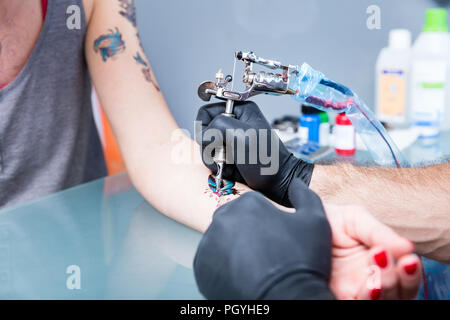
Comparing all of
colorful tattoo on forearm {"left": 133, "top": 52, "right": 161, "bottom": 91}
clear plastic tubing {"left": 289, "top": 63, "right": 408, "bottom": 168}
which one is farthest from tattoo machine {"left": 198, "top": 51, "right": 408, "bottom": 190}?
colorful tattoo on forearm {"left": 133, "top": 52, "right": 161, "bottom": 91}

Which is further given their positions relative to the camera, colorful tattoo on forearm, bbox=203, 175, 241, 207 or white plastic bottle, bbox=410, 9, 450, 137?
white plastic bottle, bbox=410, 9, 450, 137

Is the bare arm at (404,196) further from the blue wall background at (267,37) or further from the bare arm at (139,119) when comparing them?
the blue wall background at (267,37)

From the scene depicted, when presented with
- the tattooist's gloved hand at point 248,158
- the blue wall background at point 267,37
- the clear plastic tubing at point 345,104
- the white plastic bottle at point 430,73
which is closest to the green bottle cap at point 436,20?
the white plastic bottle at point 430,73

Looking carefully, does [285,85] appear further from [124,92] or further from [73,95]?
[73,95]

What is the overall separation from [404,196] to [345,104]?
0.20 metres

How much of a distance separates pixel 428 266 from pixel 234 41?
1165 mm

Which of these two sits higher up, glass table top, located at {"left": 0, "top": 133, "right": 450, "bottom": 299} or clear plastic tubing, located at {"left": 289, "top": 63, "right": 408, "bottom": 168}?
clear plastic tubing, located at {"left": 289, "top": 63, "right": 408, "bottom": 168}

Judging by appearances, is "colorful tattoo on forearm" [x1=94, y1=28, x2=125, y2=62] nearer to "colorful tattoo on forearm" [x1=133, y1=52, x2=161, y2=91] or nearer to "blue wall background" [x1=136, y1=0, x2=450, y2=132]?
"colorful tattoo on forearm" [x1=133, y1=52, x2=161, y2=91]

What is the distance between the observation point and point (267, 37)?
161 centimetres

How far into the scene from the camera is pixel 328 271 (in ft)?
1.71

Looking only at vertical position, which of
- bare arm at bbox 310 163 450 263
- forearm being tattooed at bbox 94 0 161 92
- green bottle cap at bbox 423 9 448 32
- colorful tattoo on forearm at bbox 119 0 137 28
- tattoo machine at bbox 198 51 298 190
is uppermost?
colorful tattoo on forearm at bbox 119 0 137 28

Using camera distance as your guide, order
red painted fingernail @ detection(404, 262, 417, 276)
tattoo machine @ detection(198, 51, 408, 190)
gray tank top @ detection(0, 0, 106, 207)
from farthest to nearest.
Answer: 1. gray tank top @ detection(0, 0, 106, 207)
2. tattoo machine @ detection(198, 51, 408, 190)
3. red painted fingernail @ detection(404, 262, 417, 276)

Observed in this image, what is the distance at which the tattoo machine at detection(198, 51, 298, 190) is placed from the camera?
2.38 ft
